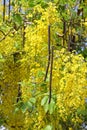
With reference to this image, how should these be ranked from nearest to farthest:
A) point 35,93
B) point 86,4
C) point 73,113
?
point 73,113, point 35,93, point 86,4

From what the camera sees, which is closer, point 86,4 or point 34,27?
point 34,27

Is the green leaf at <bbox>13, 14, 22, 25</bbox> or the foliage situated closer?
the foliage

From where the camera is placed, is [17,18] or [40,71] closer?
[40,71]

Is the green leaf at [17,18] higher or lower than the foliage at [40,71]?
higher

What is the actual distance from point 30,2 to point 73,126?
4.11ft

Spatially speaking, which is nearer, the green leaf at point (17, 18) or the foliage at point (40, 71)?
the foliage at point (40, 71)

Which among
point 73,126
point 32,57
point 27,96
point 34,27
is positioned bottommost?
point 73,126

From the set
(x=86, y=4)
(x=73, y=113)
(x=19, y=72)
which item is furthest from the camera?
(x=86, y=4)

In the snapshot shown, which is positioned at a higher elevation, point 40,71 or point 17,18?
point 17,18

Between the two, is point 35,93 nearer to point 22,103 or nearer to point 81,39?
point 22,103

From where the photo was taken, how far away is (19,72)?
13.3ft

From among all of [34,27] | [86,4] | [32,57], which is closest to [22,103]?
[32,57]

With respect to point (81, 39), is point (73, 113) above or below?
below

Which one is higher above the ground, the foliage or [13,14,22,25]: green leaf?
[13,14,22,25]: green leaf
